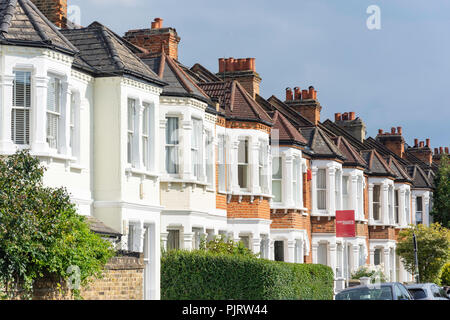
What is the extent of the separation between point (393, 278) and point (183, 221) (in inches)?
1062

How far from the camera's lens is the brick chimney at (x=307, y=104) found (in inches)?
1818

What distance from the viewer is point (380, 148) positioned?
59469 millimetres

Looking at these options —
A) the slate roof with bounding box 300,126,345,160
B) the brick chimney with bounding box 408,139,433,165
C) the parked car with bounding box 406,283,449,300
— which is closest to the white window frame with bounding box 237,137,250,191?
the slate roof with bounding box 300,126,345,160

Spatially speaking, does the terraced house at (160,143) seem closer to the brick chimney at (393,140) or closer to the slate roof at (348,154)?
the slate roof at (348,154)

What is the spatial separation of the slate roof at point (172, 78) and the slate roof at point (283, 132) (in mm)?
7636

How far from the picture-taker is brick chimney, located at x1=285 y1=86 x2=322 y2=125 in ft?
152

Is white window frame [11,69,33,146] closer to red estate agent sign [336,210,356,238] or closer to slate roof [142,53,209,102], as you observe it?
slate roof [142,53,209,102]

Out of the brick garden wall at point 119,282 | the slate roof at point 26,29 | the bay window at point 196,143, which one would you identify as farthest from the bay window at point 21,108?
the bay window at point 196,143

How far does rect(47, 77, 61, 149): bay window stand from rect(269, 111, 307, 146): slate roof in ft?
50.0

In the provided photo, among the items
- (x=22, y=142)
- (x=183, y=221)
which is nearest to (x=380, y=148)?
(x=183, y=221)

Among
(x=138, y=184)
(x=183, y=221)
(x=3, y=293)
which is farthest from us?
(x=183, y=221)

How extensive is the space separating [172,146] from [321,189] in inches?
613

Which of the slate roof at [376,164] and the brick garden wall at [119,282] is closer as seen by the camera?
the brick garden wall at [119,282]
